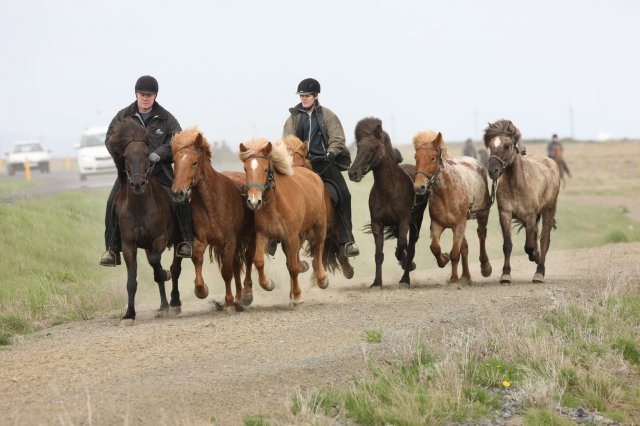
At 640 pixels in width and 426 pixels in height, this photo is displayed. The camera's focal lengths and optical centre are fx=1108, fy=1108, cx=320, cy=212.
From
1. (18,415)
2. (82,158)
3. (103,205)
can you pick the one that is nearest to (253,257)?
(18,415)

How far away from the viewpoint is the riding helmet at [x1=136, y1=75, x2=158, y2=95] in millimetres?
13086

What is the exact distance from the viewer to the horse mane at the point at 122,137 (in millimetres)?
12453

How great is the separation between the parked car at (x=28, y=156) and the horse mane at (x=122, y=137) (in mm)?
45016

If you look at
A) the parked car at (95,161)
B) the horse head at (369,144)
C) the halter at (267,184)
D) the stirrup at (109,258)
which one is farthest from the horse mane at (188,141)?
the parked car at (95,161)

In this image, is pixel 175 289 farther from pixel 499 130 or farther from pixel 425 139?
pixel 499 130

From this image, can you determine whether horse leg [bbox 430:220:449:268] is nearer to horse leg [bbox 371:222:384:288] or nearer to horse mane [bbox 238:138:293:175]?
horse leg [bbox 371:222:384:288]

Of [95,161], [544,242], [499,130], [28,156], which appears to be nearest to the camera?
[499,130]

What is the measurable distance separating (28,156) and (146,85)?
153 ft

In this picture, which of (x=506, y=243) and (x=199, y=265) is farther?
(x=506, y=243)

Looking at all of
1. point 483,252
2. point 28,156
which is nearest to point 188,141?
point 483,252

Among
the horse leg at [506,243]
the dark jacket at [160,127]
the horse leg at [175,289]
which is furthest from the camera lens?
the horse leg at [506,243]

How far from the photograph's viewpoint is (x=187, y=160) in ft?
41.3

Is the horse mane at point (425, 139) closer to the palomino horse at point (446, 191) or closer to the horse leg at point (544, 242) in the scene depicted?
the palomino horse at point (446, 191)

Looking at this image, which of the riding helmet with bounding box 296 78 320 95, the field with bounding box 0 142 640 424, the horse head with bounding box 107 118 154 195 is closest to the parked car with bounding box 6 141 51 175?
the field with bounding box 0 142 640 424
